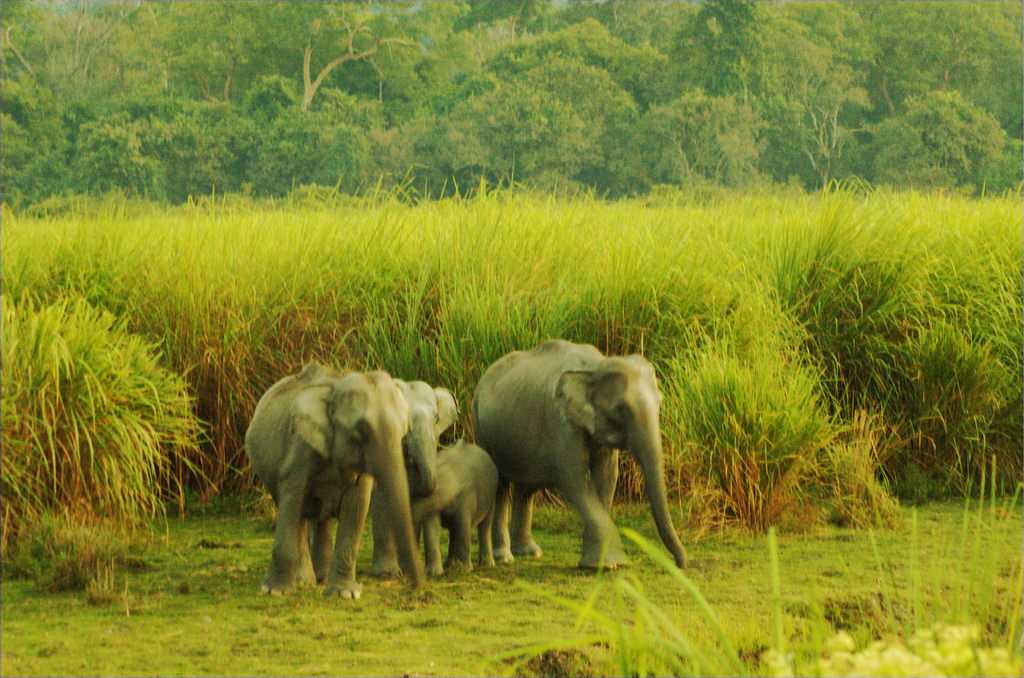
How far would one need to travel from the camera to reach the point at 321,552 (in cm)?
622

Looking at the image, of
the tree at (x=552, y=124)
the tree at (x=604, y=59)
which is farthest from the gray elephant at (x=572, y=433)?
the tree at (x=604, y=59)

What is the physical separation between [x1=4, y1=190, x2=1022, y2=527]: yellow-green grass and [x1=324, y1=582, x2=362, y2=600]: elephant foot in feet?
6.16

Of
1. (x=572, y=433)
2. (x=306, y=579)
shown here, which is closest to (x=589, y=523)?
(x=572, y=433)

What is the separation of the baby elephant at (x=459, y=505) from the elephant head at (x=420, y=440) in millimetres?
98

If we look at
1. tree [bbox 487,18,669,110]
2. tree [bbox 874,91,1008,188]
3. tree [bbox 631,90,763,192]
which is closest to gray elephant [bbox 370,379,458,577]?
tree [bbox 631,90,763,192]

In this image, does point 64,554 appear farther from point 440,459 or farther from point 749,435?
point 749,435

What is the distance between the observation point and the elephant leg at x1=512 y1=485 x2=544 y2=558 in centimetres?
671

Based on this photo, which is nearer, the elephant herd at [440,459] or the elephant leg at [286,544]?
the elephant herd at [440,459]

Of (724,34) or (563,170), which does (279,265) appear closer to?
(563,170)

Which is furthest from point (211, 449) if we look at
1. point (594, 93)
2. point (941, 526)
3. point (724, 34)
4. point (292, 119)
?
point (724, 34)

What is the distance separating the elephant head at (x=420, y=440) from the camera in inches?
238

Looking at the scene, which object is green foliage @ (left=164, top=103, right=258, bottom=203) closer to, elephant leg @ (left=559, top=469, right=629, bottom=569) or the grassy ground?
the grassy ground

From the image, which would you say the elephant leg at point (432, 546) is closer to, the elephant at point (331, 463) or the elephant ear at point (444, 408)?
the elephant at point (331, 463)

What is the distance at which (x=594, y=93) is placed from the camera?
26141 millimetres
